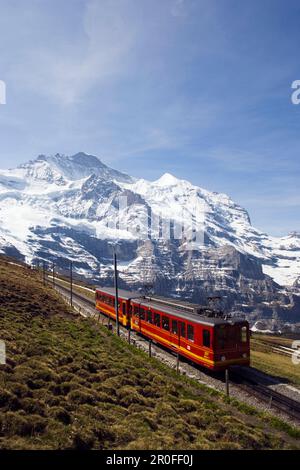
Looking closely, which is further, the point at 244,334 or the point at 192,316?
the point at 192,316

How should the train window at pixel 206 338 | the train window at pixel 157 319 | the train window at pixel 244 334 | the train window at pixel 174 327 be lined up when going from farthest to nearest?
the train window at pixel 157 319 → the train window at pixel 174 327 → the train window at pixel 244 334 → the train window at pixel 206 338

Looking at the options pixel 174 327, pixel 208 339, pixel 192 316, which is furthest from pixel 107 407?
pixel 174 327

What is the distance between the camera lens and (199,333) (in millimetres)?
24828

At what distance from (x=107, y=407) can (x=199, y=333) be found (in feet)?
35.6

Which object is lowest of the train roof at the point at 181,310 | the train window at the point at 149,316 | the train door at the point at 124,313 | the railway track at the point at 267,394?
the railway track at the point at 267,394

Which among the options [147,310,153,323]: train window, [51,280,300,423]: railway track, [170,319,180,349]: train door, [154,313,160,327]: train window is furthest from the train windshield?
[147,310,153,323]: train window

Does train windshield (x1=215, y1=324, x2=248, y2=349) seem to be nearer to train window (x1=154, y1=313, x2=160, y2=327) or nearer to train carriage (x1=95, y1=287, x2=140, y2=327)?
train window (x1=154, y1=313, x2=160, y2=327)

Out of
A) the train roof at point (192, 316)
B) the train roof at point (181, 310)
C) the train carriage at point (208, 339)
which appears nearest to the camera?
the train carriage at point (208, 339)

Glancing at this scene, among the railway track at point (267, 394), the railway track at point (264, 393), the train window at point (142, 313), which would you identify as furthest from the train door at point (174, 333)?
the train window at point (142, 313)

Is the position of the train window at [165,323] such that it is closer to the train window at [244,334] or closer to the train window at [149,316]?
the train window at [149,316]

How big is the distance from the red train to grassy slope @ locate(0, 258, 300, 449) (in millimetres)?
2588

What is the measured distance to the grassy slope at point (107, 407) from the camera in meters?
12.0

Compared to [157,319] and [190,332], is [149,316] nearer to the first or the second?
[157,319]

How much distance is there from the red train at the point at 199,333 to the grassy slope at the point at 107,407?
259 cm
